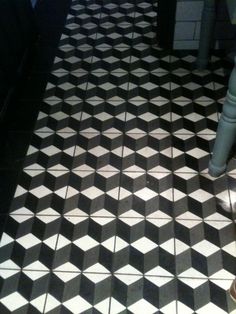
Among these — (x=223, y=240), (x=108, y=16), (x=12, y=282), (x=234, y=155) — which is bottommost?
(x=12, y=282)

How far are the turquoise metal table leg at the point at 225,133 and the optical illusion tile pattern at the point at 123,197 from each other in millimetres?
129

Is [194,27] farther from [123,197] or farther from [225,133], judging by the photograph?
[123,197]

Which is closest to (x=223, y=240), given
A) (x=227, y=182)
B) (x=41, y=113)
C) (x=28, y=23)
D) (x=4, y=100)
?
(x=227, y=182)

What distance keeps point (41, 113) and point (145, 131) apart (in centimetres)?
104

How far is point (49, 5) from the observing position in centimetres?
484

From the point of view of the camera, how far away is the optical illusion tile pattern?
2406mm

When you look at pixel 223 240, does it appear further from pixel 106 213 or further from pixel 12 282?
pixel 12 282

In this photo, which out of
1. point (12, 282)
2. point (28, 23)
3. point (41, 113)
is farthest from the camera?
point (28, 23)

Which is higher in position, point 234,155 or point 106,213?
point 234,155

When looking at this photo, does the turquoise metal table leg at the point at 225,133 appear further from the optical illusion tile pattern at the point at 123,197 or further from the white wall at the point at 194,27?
the white wall at the point at 194,27

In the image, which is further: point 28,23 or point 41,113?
point 28,23

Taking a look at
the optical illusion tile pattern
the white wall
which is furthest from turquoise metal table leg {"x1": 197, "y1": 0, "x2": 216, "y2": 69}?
the white wall

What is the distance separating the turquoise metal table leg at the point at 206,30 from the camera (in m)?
3.24

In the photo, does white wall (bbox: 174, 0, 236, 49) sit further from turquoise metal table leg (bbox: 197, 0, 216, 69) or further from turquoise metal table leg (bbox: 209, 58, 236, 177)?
turquoise metal table leg (bbox: 209, 58, 236, 177)
